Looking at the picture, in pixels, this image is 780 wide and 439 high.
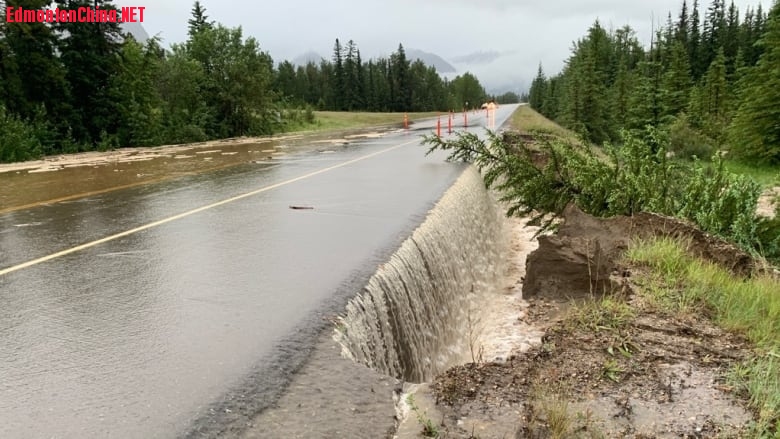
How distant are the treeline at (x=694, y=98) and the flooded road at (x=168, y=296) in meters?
5.91

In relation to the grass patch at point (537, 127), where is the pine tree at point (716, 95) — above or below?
above

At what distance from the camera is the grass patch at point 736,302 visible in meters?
3.32

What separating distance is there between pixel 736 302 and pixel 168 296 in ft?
16.7

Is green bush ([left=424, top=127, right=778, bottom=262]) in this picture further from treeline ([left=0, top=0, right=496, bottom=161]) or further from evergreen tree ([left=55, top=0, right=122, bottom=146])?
evergreen tree ([left=55, top=0, right=122, bottom=146])

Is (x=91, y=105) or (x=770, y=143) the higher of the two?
(x=91, y=105)

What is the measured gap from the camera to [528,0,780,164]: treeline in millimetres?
25203

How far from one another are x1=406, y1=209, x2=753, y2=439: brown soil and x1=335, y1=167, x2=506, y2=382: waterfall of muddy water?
95 cm

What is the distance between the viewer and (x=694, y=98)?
149ft

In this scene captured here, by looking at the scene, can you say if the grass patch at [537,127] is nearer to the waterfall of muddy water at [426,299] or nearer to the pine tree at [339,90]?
the waterfall of muddy water at [426,299]

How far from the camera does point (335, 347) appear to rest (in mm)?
3838

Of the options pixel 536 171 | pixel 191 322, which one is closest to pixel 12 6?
pixel 536 171

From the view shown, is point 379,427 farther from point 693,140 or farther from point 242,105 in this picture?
point 693,140

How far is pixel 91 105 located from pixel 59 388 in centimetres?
2457

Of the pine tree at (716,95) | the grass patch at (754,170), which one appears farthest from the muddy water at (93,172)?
the pine tree at (716,95)
